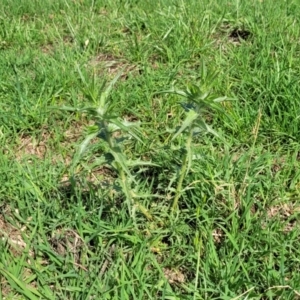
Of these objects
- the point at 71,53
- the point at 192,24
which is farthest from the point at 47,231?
the point at 192,24

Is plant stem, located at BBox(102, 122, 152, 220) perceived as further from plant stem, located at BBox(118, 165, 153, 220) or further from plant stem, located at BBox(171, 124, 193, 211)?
plant stem, located at BBox(171, 124, 193, 211)

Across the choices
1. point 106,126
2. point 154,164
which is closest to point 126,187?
point 154,164

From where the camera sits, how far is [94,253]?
1962mm

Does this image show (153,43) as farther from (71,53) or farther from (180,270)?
(180,270)

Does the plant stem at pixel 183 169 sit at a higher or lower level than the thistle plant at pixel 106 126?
lower

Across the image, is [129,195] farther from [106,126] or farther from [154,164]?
[106,126]

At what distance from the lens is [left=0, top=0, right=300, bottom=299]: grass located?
1.84 m

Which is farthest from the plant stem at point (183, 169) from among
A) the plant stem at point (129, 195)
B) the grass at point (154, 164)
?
the plant stem at point (129, 195)

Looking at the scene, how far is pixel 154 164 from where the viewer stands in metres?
1.92

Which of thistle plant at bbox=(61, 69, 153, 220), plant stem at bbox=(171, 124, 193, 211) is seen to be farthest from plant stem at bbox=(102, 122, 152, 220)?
plant stem at bbox=(171, 124, 193, 211)

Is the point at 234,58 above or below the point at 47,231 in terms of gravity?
above

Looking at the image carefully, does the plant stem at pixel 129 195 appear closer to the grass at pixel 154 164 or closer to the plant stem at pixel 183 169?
the grass at pixel 154 164

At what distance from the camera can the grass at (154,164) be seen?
1839 millimetres

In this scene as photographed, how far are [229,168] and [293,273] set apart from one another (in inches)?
22.1
